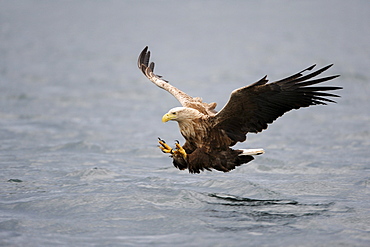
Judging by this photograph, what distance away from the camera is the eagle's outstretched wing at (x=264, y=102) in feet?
25.0

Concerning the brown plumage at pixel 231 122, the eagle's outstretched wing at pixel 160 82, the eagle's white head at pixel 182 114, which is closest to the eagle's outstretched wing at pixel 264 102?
the brown plumage at pixel 231 122

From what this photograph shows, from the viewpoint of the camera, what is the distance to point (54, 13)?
41.5 metres

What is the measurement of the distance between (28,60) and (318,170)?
1823 centimetres

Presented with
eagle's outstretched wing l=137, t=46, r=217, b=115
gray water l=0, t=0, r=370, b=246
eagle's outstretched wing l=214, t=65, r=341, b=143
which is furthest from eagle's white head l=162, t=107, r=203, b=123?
gray water l=0, t=0, r=370, b=246

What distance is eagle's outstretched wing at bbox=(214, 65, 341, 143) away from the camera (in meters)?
7.62

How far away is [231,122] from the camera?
8094mm

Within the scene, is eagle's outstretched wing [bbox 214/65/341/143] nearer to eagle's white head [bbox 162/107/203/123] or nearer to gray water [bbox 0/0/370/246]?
eagle's white head [bbox 162/107/203/123]

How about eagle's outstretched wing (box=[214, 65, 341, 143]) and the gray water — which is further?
eagle's outstretched wing (box=[214, 65, 341, 143])

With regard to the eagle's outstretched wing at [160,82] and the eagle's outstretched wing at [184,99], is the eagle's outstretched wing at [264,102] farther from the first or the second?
the eagle's outstretched wing at [160,82]

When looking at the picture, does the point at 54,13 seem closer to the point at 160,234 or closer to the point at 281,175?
the point at 281,175

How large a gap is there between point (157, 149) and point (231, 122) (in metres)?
5.29

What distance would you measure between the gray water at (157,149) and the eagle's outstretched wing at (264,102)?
109 cm

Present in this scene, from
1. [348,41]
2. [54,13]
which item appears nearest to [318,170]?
[348,41]

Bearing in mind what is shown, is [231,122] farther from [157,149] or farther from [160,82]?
[157,149]
